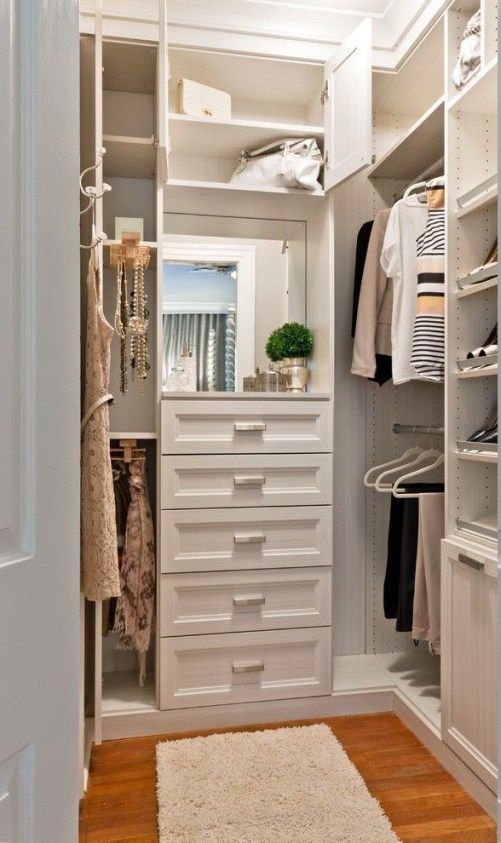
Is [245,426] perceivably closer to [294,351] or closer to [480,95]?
[294,351]

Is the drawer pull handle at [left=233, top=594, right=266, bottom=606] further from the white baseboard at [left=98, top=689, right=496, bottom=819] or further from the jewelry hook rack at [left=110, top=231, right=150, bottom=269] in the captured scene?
the jewelry hook rack at [left=110, top=231, right=150, bottom=269]

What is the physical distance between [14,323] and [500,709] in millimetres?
661

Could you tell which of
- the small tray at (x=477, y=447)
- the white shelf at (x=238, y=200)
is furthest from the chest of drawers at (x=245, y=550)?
the white shelf at (x=238, y=200)

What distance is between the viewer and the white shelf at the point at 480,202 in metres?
1.80

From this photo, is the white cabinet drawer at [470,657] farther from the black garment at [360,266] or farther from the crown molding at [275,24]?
the crown molding at [275,24]

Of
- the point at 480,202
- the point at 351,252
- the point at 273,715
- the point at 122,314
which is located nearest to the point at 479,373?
the point at 480,202

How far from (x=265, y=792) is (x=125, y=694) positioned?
72 cm

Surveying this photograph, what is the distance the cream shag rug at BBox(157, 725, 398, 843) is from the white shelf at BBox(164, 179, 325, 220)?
78.4 inches

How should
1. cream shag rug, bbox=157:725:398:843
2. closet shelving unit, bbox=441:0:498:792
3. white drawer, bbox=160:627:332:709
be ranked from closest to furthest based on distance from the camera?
cream shag rug, bbox=157:725:398:843 < closet shelving unit, bbox=441:0:498:792 < white drawer, bbox=160:627:332:709

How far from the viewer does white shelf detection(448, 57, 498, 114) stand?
178 centimetres

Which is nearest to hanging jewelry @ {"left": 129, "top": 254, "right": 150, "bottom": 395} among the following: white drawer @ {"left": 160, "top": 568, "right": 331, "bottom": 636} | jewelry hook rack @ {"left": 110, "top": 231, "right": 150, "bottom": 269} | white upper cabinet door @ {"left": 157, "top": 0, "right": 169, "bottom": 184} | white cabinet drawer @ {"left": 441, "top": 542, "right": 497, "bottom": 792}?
jewelry hook rack @ {"left": 110, "top": 231, "right": 150, "bottom": 269}

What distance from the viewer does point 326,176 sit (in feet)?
7.77

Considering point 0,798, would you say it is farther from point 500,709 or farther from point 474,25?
point 474,25

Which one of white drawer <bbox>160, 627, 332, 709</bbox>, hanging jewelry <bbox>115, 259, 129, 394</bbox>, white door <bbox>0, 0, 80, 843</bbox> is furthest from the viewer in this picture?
white drawer <bbox>160, 627, 332, 709</bbox>
